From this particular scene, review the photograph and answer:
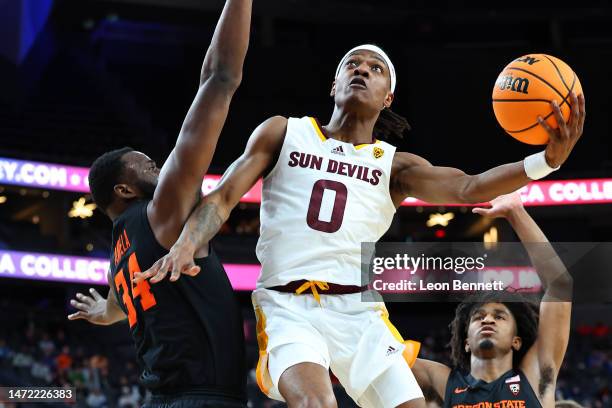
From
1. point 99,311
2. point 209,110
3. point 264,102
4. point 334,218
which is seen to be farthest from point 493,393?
point 264,102

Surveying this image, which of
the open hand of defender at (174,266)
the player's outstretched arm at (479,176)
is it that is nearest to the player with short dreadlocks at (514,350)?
the player's outstretched arm at (479,176)

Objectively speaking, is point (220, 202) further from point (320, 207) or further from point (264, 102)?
point (264, 102)

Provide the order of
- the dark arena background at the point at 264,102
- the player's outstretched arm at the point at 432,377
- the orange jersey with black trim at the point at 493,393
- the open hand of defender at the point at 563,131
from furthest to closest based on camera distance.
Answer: the dark arena background at the point at 264,102
the player's outstretched arm at the point at 432,377
the orange jersey with black trim at the point at 493,393
the open hand of defender at the point at 563,131

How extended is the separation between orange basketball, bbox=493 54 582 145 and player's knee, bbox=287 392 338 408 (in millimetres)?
1601

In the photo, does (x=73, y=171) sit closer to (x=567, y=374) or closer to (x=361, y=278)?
(x=567, y=374)

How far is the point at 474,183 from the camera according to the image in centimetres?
449

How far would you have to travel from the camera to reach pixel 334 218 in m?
4.43

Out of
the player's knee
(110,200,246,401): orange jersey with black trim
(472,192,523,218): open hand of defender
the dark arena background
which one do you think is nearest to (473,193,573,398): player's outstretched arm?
(472,192,523,218): open hand of defender

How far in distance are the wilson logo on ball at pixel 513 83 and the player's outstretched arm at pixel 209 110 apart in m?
1.46

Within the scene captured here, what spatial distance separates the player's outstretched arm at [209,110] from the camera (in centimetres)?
364

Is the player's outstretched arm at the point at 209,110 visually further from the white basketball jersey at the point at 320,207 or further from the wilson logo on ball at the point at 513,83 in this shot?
the wilson logo on ball at the point at 513,83

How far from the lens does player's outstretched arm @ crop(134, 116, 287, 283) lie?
11.7 ft

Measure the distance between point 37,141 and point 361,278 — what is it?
18400 millimetres

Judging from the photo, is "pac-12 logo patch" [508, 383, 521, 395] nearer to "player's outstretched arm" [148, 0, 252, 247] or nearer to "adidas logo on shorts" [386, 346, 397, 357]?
"adidas logo on shorts" [386, 346, 397, 357]
